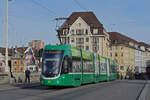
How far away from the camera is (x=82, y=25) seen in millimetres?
92438

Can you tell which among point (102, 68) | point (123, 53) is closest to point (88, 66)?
point (102, 68)

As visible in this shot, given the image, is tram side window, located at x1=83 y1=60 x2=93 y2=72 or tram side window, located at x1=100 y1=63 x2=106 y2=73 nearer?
tram side window, located at x1=83 y1=60 x2=93 y2=72

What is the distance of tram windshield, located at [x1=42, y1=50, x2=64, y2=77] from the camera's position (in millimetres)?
21906

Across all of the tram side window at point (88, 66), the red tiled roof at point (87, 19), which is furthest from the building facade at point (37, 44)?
the tram side window at point (88, 66)

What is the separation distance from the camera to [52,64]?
72.4ft

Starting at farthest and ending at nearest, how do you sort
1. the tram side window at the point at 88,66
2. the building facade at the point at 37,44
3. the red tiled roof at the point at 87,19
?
the building facade at the point at 37,44 < the red tiled roof at the point at 87,19 < the tram side window at the point at 88,66

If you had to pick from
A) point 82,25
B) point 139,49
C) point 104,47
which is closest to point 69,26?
point 82,25

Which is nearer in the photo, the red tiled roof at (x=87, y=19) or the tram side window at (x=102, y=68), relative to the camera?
the tram side window at (x=102, y=68)

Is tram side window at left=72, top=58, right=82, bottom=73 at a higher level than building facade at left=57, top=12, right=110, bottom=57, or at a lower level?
lower

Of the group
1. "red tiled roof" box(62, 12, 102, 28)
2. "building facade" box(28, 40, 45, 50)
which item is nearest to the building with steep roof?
"red tiled roof" box(62, 12, 102, 28)

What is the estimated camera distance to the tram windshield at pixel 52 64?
71.9 ft

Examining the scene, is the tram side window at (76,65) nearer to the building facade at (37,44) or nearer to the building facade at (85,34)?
the building facade at (85,34)

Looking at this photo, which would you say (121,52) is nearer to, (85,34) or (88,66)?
(85,34)

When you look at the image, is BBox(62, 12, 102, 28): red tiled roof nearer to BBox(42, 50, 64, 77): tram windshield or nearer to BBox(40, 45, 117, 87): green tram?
BBox(40, 45, 117, 87): green tram
